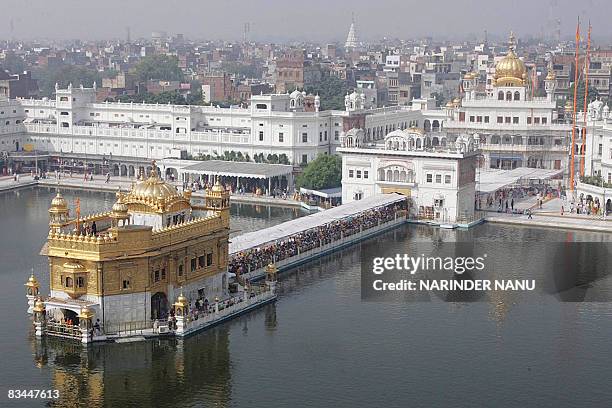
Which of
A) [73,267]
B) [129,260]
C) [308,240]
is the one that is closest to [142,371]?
[129,260]

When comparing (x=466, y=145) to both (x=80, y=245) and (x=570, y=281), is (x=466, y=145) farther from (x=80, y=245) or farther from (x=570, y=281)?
(x=80, y=245)

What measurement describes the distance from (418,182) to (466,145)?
2.54 m

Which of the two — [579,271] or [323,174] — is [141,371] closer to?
[579,271]

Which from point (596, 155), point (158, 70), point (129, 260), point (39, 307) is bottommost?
point (39, 307)

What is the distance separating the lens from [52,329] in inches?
1112

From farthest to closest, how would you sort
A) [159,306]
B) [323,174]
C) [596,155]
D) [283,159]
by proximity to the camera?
[283,159] < [596,155] < [323,174] < [159,306]

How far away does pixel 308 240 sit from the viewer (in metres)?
39.2

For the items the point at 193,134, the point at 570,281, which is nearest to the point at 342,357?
the point at 570,281

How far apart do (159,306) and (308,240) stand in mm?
10863

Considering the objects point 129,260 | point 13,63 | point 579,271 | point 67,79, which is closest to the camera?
point 129,260

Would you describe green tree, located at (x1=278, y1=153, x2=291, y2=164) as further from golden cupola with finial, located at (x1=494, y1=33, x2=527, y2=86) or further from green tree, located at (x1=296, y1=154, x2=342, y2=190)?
golden cupola with finial, located at (x1=494, y1=33, x2=527, y2=86)

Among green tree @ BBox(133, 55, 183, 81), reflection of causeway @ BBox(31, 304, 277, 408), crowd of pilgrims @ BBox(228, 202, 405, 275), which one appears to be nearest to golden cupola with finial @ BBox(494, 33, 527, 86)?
crowd of pilgrims @ BBox(228, 202, 405, 275)

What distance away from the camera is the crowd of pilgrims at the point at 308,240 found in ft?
114

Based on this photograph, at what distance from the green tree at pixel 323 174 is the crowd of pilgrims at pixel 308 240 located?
6012 mm
